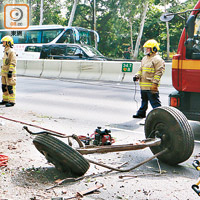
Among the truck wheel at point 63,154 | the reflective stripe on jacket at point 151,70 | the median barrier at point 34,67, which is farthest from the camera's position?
the median barrier at point 34,67

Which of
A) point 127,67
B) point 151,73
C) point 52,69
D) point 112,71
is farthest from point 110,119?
point 52,69

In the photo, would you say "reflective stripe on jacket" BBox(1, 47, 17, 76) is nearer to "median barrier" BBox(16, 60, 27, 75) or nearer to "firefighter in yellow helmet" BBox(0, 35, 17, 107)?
"firefighter in yellow helmet" BBox(0, 35, 17, 107)

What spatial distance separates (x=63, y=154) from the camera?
13.3 ft

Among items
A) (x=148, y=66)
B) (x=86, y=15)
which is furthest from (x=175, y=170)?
(x=86, y=15)

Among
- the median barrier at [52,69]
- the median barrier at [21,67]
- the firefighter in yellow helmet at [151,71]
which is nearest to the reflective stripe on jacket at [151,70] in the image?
the firefighter in yellow helmet at [151,71]

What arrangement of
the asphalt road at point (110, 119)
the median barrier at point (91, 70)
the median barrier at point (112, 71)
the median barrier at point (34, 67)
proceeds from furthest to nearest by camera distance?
the median barrier at point (34, 67) → the median barrier at point (91, 70) → the median barrier at point (112, 71) → the asphalt road at point (110, 119)

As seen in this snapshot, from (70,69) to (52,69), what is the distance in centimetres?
124

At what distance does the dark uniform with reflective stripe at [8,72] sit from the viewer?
397 inches

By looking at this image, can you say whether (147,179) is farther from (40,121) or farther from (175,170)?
(40,121)

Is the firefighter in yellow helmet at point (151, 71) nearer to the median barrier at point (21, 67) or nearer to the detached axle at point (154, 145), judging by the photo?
the detached axle at point (154, 145)

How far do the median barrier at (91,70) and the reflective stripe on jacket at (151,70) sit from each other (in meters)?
10.5

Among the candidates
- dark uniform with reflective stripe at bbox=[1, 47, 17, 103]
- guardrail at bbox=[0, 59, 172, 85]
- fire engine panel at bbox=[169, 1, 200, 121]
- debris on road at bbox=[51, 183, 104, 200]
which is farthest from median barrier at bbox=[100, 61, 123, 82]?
debris on road at bbox=[51, 183, 104, 200]

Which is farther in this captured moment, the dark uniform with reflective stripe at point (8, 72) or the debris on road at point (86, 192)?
the dark uniform with reflective stripe at point (8, 72)

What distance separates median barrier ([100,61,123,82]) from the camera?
59.0 ft
